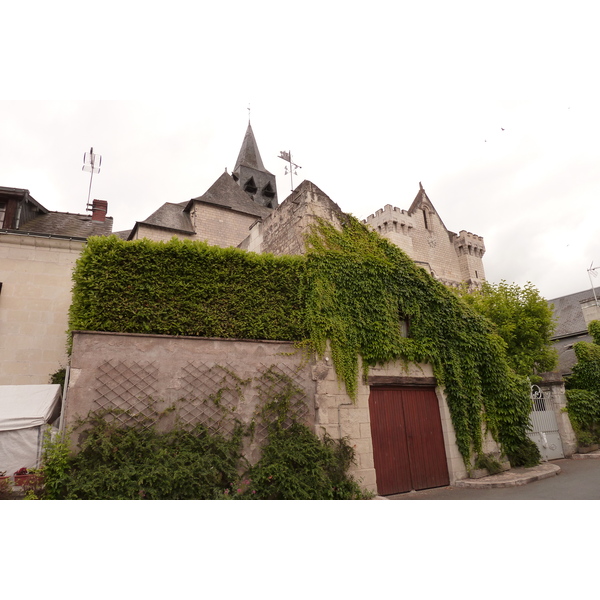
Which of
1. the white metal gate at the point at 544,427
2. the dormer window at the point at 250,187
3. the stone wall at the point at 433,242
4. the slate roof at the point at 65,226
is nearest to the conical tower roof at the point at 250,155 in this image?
the dormer window at the point at 250,187

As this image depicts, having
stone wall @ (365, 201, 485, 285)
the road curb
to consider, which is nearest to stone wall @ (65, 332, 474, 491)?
the road curb

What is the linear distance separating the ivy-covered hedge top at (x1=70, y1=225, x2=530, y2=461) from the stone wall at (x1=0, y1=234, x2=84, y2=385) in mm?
4292

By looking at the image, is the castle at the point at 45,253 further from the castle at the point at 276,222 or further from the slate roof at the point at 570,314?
the slate roof at the point at 570,314

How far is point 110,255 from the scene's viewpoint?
251 inches

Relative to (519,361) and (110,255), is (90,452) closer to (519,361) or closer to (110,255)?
(110,255)

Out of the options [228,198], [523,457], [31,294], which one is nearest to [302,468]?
[523,457]

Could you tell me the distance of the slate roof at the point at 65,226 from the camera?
10.7 m

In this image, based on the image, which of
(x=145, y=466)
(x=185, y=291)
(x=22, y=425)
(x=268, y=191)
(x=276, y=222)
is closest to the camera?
(x=145, y=466)

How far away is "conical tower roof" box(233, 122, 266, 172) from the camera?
33.9 m

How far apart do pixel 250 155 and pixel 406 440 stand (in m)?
31.2

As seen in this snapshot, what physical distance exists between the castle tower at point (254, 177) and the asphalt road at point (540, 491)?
27.4 metres

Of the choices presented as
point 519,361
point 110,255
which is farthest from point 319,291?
point 519,361

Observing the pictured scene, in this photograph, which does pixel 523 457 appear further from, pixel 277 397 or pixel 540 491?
pixel 277 397

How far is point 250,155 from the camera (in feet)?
113
